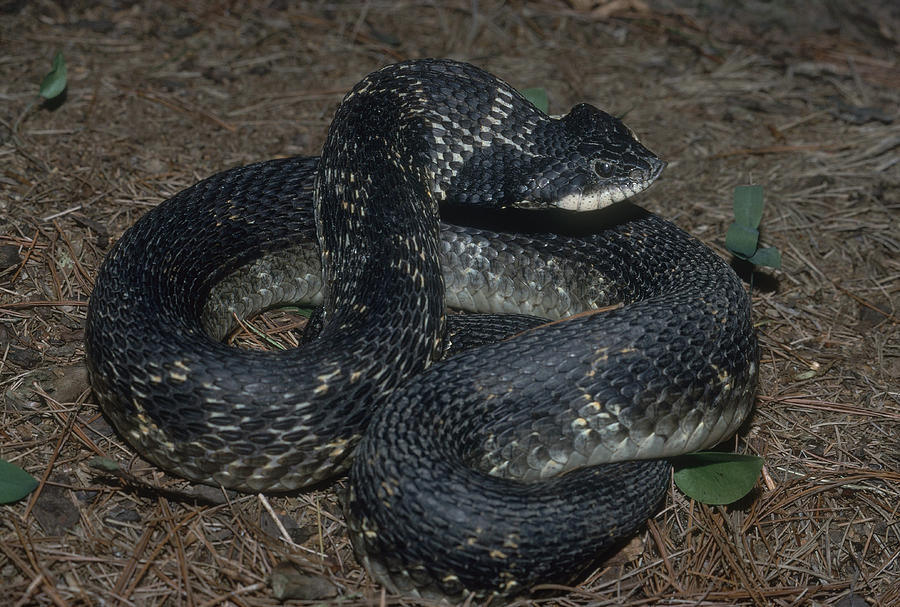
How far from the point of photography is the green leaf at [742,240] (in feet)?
17.9

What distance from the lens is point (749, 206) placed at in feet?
18.1

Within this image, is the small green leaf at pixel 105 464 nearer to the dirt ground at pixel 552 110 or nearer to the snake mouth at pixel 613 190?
the dirt ground at pixel 552 110

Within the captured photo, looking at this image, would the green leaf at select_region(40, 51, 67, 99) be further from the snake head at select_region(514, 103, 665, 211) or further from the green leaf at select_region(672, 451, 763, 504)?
the green leaf at select_region(672, 451, 763, 504)

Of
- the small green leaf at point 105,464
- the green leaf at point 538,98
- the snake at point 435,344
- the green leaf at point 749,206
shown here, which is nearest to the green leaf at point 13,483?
the small green leaf at point 105,464

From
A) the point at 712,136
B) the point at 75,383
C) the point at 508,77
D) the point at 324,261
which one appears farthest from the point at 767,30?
the point at 75,383

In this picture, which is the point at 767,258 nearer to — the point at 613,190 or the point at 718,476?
the point at 613,190

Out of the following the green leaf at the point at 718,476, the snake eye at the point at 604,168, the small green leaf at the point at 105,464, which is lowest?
the green leaf at the point at 718,476

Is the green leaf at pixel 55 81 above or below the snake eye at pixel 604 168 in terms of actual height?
above

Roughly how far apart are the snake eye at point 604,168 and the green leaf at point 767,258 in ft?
4.56

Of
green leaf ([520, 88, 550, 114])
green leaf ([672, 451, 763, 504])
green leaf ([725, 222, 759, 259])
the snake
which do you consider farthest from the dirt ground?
green leaf ([520, 88, 550, 114])

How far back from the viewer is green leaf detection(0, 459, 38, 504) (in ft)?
12.5

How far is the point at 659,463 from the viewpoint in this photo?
4.16 meters

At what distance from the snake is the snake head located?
0.01 meters

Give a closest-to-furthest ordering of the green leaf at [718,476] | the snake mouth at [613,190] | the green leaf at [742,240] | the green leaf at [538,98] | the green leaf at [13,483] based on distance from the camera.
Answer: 1. the green leaf at [13,483]
2. the green leaf at [718,476]
3. the snake mouth at [613,190]
4. the green leaf at [742,240]
5. the green leaf at [538,98]
